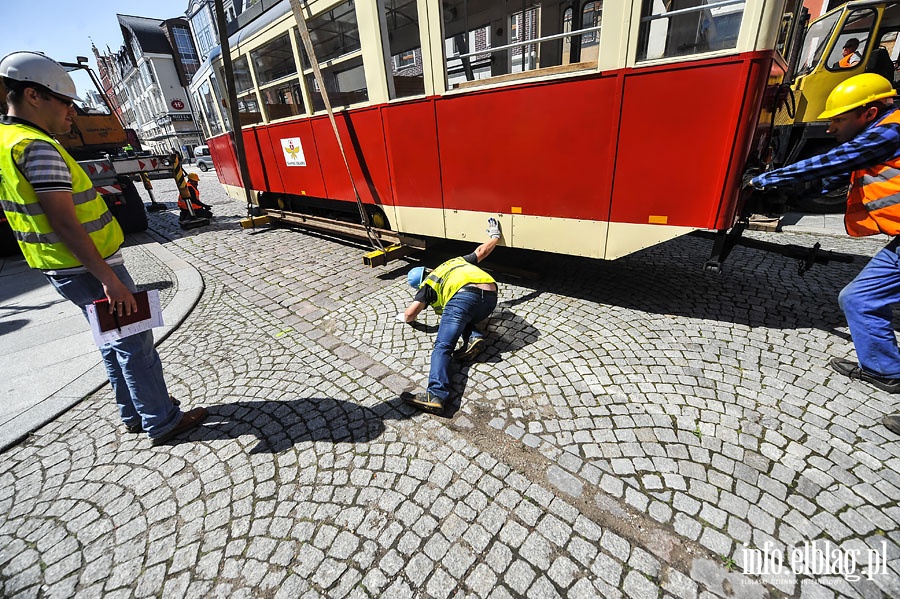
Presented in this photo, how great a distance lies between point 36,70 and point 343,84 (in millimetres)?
3754

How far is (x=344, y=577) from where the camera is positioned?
170cm

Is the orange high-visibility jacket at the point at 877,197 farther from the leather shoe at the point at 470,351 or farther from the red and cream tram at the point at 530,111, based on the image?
the leather shoe at the point at 470,351

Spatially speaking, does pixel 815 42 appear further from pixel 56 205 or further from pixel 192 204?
pixel 192 204

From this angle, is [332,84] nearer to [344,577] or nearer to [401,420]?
[401,420]

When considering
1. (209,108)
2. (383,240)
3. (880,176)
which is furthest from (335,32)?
(209,108)

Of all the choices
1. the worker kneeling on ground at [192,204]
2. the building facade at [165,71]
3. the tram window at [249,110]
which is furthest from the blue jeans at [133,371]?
the building facade at [165,71]

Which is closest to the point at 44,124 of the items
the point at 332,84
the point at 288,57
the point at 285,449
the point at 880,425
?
the point at 285,449

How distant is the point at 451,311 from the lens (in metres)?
3.02

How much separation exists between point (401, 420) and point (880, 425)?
293cm

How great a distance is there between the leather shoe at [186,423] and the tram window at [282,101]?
4675 mm

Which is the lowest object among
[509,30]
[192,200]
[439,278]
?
[439,278]

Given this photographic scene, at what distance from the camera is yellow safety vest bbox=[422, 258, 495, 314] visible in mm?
3086

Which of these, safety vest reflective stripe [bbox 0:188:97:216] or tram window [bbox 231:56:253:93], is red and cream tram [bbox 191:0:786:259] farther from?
safety vest reflective stripe [bbox 0:188:97:216]

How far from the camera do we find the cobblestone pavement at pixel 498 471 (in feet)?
5.56
